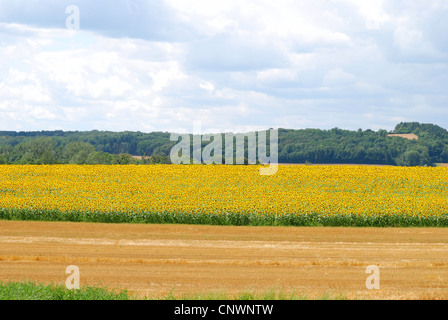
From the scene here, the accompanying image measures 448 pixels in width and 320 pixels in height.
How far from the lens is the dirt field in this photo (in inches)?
584

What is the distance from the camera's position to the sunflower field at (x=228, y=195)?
2722 centimetres

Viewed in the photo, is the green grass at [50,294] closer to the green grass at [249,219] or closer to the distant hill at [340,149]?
the green grass at [249,219]

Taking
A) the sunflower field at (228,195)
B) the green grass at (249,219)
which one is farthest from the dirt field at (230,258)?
the sunflower field at (228,195)

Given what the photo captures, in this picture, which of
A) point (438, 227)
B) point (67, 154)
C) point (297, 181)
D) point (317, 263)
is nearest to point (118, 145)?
point (67, 154)

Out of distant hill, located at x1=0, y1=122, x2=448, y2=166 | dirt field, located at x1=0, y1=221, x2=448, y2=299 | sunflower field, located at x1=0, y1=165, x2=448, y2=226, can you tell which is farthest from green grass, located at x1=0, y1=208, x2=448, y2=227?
distant hill, located at x1=0, y1=122, x2=448, y2=166

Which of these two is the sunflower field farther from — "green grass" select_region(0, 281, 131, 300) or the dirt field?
"green grass" select_region(0, 281, 131, 300)

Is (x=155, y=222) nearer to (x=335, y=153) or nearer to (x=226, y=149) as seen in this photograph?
(x=226, y=149)

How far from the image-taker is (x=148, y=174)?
3875 centimetres

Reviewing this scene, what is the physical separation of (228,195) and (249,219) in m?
5.29

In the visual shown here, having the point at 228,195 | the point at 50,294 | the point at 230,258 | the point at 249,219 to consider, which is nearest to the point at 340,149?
the point at 228,195

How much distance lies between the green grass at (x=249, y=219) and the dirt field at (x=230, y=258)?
110cm

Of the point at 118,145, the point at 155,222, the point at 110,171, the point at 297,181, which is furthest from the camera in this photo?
the point at 118,145
